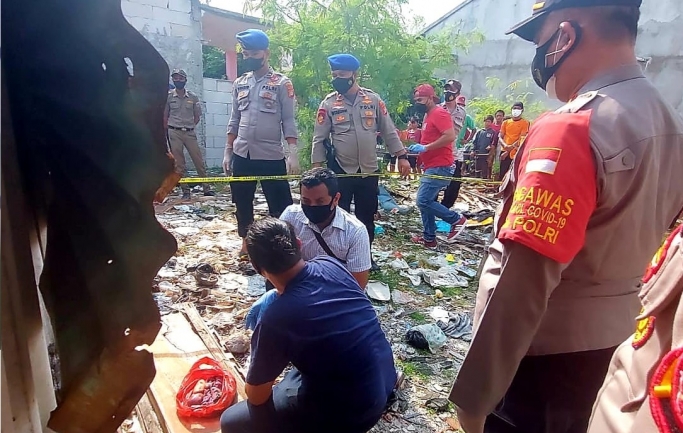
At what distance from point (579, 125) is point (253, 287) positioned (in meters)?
3.39

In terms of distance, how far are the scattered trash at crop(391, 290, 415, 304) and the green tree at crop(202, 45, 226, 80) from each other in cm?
1141

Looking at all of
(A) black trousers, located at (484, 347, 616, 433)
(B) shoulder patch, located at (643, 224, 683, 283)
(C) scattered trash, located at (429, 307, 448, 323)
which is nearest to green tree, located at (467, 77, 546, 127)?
(C) scattered trash, located at (429, 307, 448, 323)

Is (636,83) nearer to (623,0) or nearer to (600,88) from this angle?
(600,88)

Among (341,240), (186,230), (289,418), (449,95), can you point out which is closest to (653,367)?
(289,418)

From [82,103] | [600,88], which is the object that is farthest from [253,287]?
[82,103]

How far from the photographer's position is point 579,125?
3.71 ft

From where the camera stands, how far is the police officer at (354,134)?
440cm

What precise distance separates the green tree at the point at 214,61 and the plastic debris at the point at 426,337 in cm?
1213

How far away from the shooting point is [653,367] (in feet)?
2.77

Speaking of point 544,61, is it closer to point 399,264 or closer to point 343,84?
point 343,84

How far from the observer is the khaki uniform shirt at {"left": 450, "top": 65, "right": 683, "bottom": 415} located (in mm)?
1113

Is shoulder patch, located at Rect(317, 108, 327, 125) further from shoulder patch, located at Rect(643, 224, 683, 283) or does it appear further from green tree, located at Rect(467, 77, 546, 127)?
green tree, located at Rect(467, 77, 546, 127)

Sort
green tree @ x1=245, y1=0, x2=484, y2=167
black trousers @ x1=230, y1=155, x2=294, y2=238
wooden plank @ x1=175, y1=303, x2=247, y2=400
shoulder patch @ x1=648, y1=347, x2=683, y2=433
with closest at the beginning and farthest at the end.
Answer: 1. shoulder patch @ x1=648, y1=347, x2=683, y2=433
2. wooden plank @ x1=175, y1=303, x2=247, y2=400
3. black trousers @ x1=230, y1=155, x2=294, y2=238
4. green tree @ x1=245, y1=0, x2=484, y2=167

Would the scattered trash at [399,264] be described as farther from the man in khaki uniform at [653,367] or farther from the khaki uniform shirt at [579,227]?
the man in khaki uniform at [653,367]
